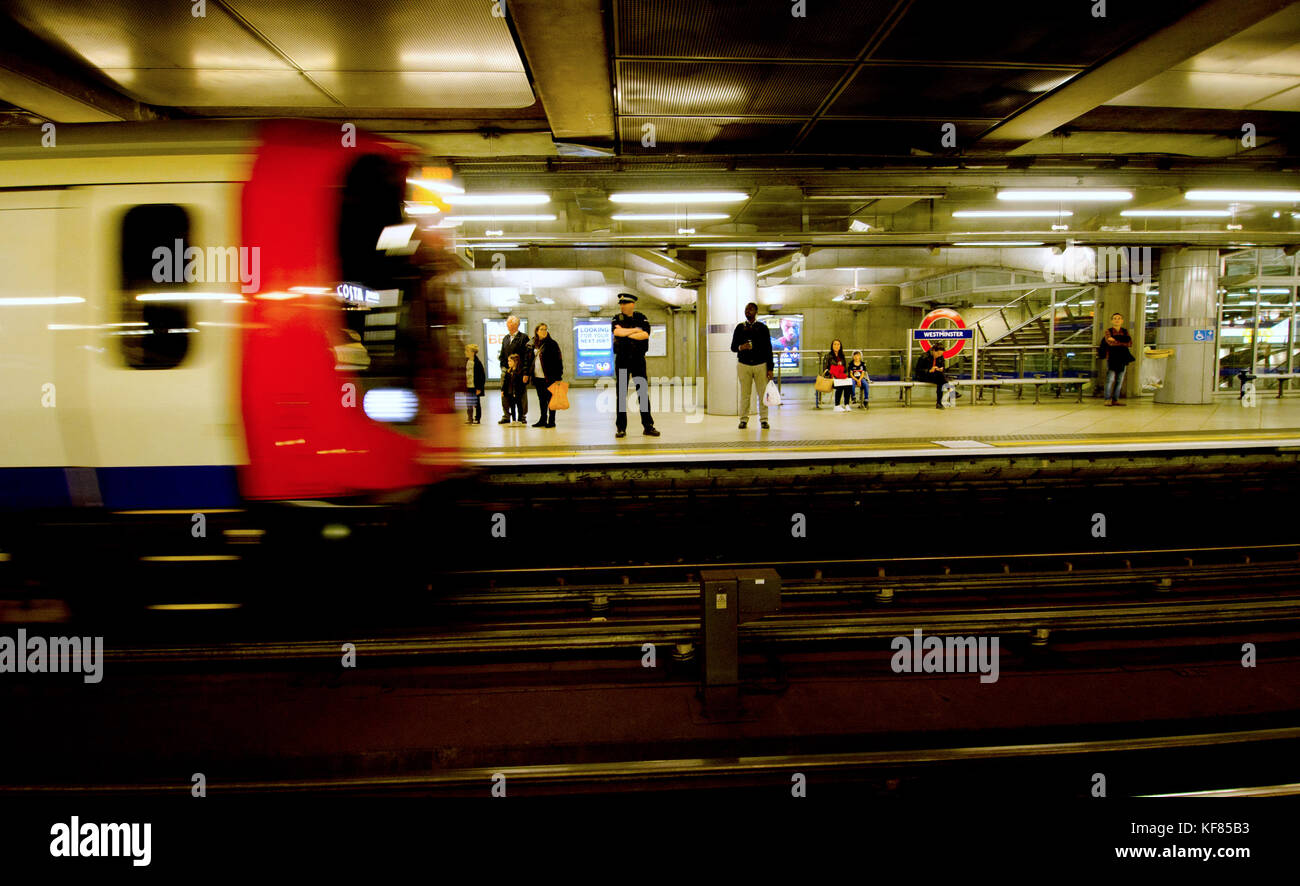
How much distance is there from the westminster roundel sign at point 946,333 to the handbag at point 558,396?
9093mm

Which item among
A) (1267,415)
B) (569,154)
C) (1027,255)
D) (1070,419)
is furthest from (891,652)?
(1027,255)

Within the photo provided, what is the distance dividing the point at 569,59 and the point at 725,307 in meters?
7.83

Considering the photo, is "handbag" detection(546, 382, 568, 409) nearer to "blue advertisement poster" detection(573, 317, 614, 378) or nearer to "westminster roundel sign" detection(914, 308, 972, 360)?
"westminster roundel sign" detection(914, 308, 972, 360)

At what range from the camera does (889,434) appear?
32.6 feet

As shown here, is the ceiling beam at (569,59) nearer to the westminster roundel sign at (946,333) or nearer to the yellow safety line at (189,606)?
the yellow safety line at (189,606)

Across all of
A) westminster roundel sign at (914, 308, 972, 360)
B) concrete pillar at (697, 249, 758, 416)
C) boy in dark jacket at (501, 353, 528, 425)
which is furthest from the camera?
westminster roundel sign at (914, 308, 972, 360)

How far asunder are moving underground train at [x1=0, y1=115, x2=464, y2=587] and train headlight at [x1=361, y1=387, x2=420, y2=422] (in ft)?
0.19

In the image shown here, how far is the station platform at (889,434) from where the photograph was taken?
26.3ft

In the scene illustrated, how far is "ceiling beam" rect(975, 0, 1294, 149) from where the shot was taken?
5812 mm

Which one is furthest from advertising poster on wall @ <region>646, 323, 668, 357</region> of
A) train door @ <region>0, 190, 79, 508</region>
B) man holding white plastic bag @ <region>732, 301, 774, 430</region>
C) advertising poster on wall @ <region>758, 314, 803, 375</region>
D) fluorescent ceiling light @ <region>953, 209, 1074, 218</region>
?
train door @ <region>0, 190, 79, 508</region>

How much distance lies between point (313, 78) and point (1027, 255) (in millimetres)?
21568

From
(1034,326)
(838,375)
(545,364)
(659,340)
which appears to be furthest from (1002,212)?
(659,340)

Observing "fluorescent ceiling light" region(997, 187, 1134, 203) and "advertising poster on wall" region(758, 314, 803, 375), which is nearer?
"fluorescent ceiling light" region(997, 187, 1134, 203)

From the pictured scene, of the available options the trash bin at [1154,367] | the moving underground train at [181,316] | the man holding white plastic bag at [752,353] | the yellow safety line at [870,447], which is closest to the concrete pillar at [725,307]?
the man holding white plastic bag at [752,353]
